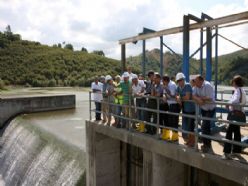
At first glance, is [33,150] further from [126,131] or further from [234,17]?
[234,17]

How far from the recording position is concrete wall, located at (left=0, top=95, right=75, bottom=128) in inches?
939

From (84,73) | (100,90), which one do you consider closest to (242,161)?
(100,90)

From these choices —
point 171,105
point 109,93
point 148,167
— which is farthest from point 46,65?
point 171,105

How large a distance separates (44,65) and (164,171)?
226 ft

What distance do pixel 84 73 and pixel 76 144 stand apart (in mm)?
58702

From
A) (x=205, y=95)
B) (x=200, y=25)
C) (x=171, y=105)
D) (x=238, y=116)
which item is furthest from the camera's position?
(x=200, y=25)

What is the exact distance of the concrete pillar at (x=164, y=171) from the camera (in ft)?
22.5

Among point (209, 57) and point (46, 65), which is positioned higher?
point (46, 65)

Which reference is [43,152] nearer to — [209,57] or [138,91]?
[138,91]

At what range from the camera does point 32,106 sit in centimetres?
2517

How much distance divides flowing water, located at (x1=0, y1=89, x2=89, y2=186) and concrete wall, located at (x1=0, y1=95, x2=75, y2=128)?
1.75m

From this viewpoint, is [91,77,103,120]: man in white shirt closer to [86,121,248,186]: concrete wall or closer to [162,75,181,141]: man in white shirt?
[86,121,248,186]: concrete wall

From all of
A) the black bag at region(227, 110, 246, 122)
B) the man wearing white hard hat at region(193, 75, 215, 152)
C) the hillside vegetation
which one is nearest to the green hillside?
the hillside vegetation

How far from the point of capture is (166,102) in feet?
23.0
